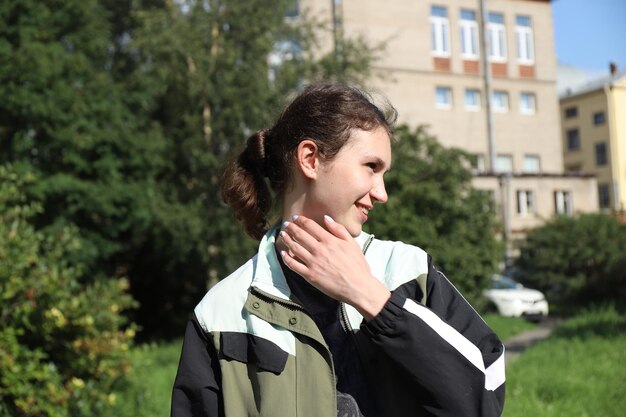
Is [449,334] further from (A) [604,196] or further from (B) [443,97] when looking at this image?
(A) [604,196]

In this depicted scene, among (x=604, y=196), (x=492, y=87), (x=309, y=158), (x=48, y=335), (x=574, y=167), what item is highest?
(x=492, y=87)

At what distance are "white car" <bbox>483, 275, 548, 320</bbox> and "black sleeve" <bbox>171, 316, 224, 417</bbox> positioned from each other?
18880 mm

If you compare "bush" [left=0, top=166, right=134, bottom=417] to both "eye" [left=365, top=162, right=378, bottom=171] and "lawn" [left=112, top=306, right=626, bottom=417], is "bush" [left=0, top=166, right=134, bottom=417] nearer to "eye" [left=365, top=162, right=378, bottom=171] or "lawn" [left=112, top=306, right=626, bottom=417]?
"lawn" [left=112, top=306, right=626, bottom=417]

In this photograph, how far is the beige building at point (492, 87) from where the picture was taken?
1510 inches

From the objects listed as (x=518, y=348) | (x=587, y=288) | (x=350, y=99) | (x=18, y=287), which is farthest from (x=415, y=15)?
(x=350, y=99)

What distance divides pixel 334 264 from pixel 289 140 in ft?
1.56

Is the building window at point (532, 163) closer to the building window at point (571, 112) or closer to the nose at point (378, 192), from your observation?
the building window at point (571, 112)

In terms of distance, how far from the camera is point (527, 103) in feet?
137

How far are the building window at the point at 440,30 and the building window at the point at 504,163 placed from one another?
18.6ft

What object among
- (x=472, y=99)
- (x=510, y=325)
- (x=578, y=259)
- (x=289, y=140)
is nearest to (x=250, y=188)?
(x=289, y=140)

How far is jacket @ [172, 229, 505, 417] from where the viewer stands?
1.80 meters

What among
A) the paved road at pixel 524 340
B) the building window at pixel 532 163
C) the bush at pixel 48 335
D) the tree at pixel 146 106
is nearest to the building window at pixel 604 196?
the building window at pixel 532 163

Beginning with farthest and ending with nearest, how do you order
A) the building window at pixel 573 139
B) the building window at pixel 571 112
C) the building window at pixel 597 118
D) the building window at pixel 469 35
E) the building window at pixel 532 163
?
1. the building window at pixel 573 139
2. the building window at pixel 571 112
3. the building window at pixel 597 118
4. the building window at pixel 532 163
5. the building window at pixel 469 35

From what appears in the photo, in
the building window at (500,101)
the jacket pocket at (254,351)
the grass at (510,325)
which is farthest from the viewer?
the building window at (500,101)
